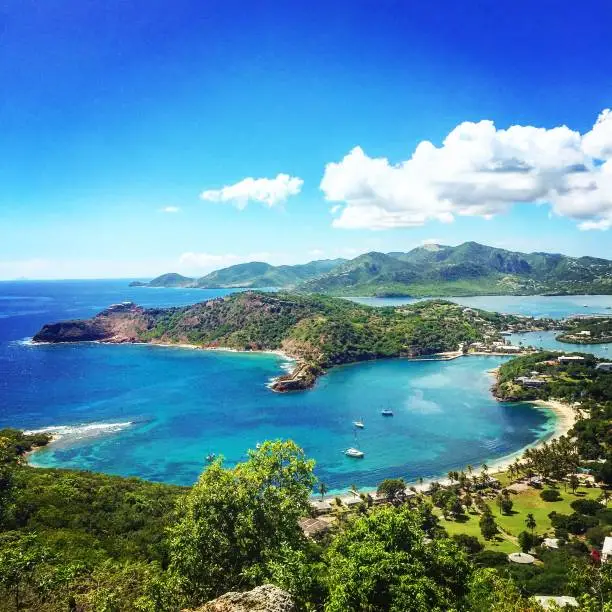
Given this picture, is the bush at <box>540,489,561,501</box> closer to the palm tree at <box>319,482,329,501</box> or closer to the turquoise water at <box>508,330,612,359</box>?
the palm tree at <box>319,482,329,501</box>

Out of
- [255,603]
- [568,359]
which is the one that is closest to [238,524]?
[255,603]

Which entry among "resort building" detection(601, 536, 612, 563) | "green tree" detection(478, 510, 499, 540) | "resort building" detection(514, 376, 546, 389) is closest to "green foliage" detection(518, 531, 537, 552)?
"green tree" detection(478, 510, 499, 540)

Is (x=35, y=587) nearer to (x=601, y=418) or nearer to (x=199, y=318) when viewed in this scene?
(x=601, y=418)

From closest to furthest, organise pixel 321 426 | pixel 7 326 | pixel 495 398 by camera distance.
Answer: pixel 321 426, pixel 495 398, pixel 7 326

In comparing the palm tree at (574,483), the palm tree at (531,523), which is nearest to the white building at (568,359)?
the palm tree at (574,483)

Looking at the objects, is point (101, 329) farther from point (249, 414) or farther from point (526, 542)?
Answer: point (526, 542)

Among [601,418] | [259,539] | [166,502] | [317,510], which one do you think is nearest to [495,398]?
[601,418]
